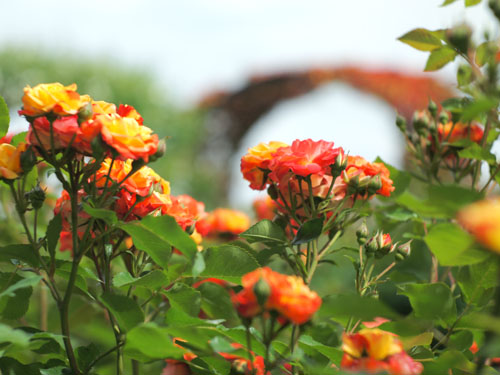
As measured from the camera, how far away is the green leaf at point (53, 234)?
0.61 meters

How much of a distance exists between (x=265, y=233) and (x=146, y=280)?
0.15 meters

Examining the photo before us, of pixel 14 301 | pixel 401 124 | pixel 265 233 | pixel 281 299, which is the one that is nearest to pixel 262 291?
pixel 281 299

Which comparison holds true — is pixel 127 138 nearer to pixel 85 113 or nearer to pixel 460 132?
pixel 85 113

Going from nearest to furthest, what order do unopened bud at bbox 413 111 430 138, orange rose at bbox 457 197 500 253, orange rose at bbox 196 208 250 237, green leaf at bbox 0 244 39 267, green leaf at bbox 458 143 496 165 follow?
orange rose at bbox 457 197 500 253 → green leaf at bbox 0 244 39 267 → green leaf at bbox 458 143 496 165 → unopened bud at bbox 413 111 430 138 → orange rose at bbox 196 208 250 237

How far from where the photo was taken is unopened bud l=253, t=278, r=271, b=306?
45cm

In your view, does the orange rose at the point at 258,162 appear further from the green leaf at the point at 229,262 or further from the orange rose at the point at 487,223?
the orange rose at the point at 487,223

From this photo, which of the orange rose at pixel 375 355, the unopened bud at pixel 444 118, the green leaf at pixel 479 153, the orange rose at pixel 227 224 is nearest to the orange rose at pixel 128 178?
the orange rose at pixel 375 355

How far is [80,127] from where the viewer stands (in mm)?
574

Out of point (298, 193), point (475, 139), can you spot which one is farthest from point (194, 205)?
point (475, 139)

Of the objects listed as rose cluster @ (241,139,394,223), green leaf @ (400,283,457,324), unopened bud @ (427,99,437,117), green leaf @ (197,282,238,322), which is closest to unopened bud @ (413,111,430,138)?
unopened bud @ (427,99,437,117)

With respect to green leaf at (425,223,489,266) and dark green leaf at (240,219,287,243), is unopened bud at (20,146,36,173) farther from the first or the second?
green leaf at (425,223,489,266)

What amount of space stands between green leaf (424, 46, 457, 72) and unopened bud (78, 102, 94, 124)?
1.56ft

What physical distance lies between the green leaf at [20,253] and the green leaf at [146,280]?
96 mm

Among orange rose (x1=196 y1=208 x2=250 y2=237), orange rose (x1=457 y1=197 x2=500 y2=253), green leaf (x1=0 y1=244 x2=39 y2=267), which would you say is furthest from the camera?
orange rose (x1=196 y1=208 x2=250 y2=237)
